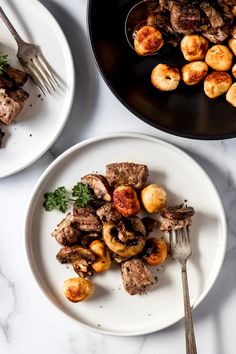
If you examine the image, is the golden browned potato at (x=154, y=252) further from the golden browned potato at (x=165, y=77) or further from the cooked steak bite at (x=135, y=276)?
the golden browned potato at (x=165, y=77)

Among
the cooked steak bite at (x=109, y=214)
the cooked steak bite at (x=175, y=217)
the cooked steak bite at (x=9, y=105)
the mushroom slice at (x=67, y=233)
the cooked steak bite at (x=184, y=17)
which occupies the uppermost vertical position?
the cooked steak bite at (x=9, y=105)

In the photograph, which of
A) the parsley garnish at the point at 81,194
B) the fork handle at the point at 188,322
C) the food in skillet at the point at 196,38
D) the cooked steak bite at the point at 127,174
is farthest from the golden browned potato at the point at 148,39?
the fork handle at the point at 188,322

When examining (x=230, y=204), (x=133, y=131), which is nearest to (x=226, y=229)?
(x=230, y=204)

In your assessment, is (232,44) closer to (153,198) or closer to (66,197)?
(153,198)

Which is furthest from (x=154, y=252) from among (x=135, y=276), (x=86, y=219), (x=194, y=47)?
(x=194, y=47)

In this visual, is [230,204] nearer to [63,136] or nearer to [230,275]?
[230,275]

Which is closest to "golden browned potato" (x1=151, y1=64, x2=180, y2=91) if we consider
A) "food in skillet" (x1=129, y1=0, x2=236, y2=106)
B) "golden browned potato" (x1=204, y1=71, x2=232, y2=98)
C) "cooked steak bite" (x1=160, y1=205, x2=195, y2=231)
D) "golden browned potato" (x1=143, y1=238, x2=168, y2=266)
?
"food in skillet" (x1=129, y1=0, x2=236, y2=106)
